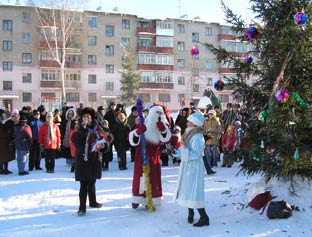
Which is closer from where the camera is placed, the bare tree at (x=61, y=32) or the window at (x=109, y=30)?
the bare tree at (x=61, y=32)

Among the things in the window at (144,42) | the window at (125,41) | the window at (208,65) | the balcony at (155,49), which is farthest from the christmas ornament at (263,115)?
the window at (208,65)

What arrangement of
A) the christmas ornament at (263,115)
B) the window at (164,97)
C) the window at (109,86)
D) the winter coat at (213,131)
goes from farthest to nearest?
the window at (164,97) < the window at (109,86) < the winter coat at (213,131) < the christmas ornament at (263,115)

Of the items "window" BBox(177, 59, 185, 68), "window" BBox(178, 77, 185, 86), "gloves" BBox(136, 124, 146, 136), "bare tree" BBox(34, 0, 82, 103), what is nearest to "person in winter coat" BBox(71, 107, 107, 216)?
"gloves" BBox(136, 124, 146, 136)

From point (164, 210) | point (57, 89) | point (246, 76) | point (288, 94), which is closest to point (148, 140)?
point (164, 210)

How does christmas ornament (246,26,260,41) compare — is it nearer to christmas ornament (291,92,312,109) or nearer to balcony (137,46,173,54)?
christmas ornament (291,92,312,109)

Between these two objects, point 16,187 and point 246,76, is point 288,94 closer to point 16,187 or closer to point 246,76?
point 246,76

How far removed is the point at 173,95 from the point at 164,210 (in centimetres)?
4896

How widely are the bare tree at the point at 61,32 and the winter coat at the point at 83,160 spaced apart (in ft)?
118

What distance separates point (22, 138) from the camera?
36.5 ft

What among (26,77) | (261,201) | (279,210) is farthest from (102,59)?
(279,210)

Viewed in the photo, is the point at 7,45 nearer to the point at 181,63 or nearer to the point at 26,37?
the point at 26,37

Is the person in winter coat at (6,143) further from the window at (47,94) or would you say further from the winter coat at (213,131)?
the window at (47,94)

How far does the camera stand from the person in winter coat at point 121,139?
40.0 feet

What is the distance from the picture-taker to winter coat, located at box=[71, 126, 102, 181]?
680 cm
